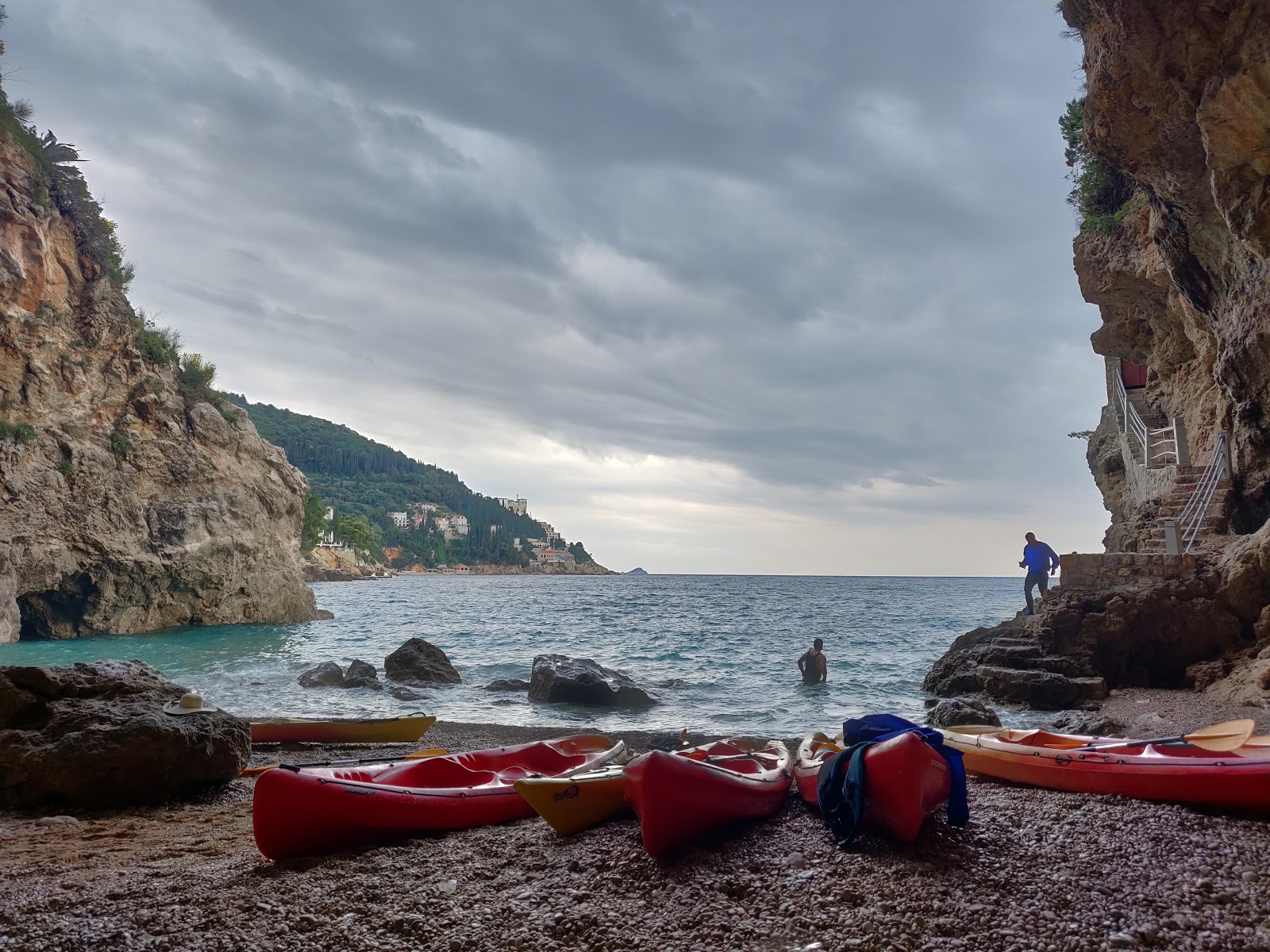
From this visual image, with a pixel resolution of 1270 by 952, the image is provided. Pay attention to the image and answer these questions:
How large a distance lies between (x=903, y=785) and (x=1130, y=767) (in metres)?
2.25

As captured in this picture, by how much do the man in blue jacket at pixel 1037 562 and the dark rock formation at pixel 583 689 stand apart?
8319 mm

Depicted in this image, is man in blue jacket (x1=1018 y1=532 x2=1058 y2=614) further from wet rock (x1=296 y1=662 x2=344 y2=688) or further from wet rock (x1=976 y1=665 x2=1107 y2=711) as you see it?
wet rock (x1=296 y1=662 x2=344 y2=688)

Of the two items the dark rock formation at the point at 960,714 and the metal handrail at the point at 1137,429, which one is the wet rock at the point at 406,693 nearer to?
the dark rock formation at the point at 960,714

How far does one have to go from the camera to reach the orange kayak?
13.9 feet

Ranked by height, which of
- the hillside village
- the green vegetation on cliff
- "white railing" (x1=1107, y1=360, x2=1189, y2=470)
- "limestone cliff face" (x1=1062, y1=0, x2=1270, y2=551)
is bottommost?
the hillside village

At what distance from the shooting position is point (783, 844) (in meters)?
4.16

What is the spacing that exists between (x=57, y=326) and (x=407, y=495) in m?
123

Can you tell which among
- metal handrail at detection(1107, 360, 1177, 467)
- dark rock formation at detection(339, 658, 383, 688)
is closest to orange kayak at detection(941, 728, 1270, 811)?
metal handrail at detection(1107, 360, 1177, 467)

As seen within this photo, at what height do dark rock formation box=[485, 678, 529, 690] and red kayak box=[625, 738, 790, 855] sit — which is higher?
red kayak box=[625, 738, 790, 855]

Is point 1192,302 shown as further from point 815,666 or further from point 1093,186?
point 815,666

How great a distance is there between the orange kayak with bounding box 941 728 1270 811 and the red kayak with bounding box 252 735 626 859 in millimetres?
3532

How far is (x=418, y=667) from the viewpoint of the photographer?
1644cm

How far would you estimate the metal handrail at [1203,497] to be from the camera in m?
12.3

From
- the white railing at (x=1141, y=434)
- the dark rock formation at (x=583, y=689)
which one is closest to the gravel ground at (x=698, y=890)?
the dark rock formation at (x=583, y=689)
